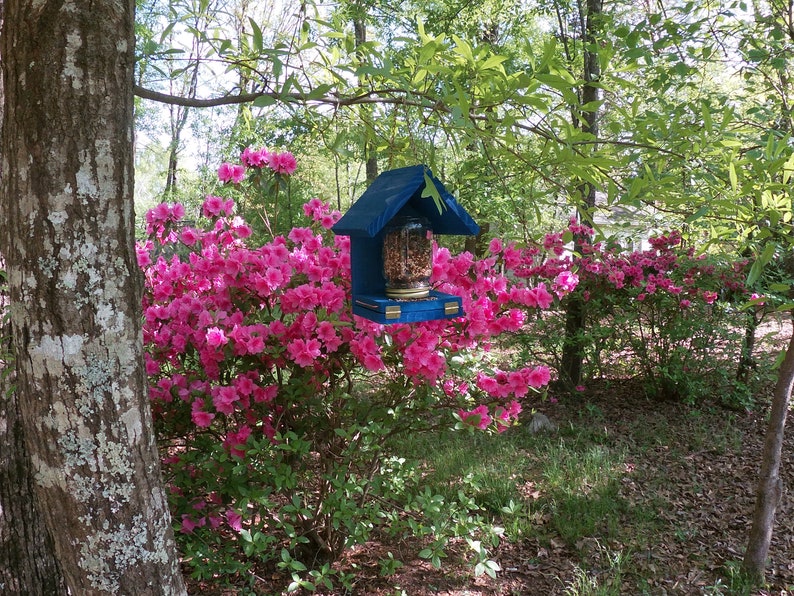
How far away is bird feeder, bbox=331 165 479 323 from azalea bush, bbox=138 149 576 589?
5.6 inches

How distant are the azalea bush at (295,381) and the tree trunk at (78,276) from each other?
776 millimetres

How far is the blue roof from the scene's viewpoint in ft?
6.75

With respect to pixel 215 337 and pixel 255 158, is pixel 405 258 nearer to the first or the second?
pixel 215 337

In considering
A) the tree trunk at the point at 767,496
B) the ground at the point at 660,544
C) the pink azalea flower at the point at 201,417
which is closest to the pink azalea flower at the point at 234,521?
the ground at the point at 660,544

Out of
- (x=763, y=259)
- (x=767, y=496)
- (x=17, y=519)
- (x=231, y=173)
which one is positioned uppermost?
(x=231, y=173)

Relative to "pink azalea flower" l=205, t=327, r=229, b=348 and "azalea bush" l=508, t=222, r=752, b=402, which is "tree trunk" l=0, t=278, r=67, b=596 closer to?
"pink azalea flower" l=205, t=327, r=229, b=348

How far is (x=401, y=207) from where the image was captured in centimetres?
218

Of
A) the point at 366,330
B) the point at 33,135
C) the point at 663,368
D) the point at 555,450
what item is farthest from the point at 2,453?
the point at 663,368

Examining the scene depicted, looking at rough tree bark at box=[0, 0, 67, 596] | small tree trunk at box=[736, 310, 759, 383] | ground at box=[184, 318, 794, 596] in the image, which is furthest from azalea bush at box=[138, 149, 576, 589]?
small tree trunk at box=[736, 310, 759, 383]

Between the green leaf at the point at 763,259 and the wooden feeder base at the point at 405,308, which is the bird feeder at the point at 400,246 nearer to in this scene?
the wooden feeder base at the point at 405,308

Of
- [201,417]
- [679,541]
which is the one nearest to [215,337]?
[201,417]

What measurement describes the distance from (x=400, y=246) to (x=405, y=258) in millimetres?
50

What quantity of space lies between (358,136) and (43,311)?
1.14 m

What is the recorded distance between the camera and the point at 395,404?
8.84ft
